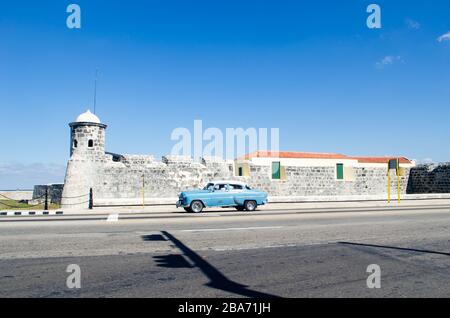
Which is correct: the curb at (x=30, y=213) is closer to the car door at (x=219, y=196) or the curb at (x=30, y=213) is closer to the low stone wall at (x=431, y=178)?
the car door at (x=219, y=196)

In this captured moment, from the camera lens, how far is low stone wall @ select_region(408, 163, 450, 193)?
33031 mm

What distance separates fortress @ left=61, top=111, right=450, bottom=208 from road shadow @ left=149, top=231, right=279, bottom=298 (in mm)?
15625

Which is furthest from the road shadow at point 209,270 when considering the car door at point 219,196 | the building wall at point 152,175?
the building wall at point 152,175

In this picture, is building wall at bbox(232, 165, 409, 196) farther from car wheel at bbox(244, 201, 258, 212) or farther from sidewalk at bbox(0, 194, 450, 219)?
car wheel at bbox(244, 201, 258, 212)

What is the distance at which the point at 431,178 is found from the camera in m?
33.7

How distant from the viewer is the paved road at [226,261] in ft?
16.3

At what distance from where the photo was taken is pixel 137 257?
7098 millimetres

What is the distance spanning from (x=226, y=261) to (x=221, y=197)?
40.8 feet

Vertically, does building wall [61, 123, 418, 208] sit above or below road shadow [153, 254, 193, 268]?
above

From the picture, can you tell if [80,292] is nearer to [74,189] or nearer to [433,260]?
[433,260]

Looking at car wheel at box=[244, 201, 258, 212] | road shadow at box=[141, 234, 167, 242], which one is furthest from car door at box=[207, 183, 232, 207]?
road shadow at box=[141, 234, 167, 242]

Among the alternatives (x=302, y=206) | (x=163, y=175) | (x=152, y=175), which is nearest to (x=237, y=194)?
(x=302, y=206)

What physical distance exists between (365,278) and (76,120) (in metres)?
23.1
